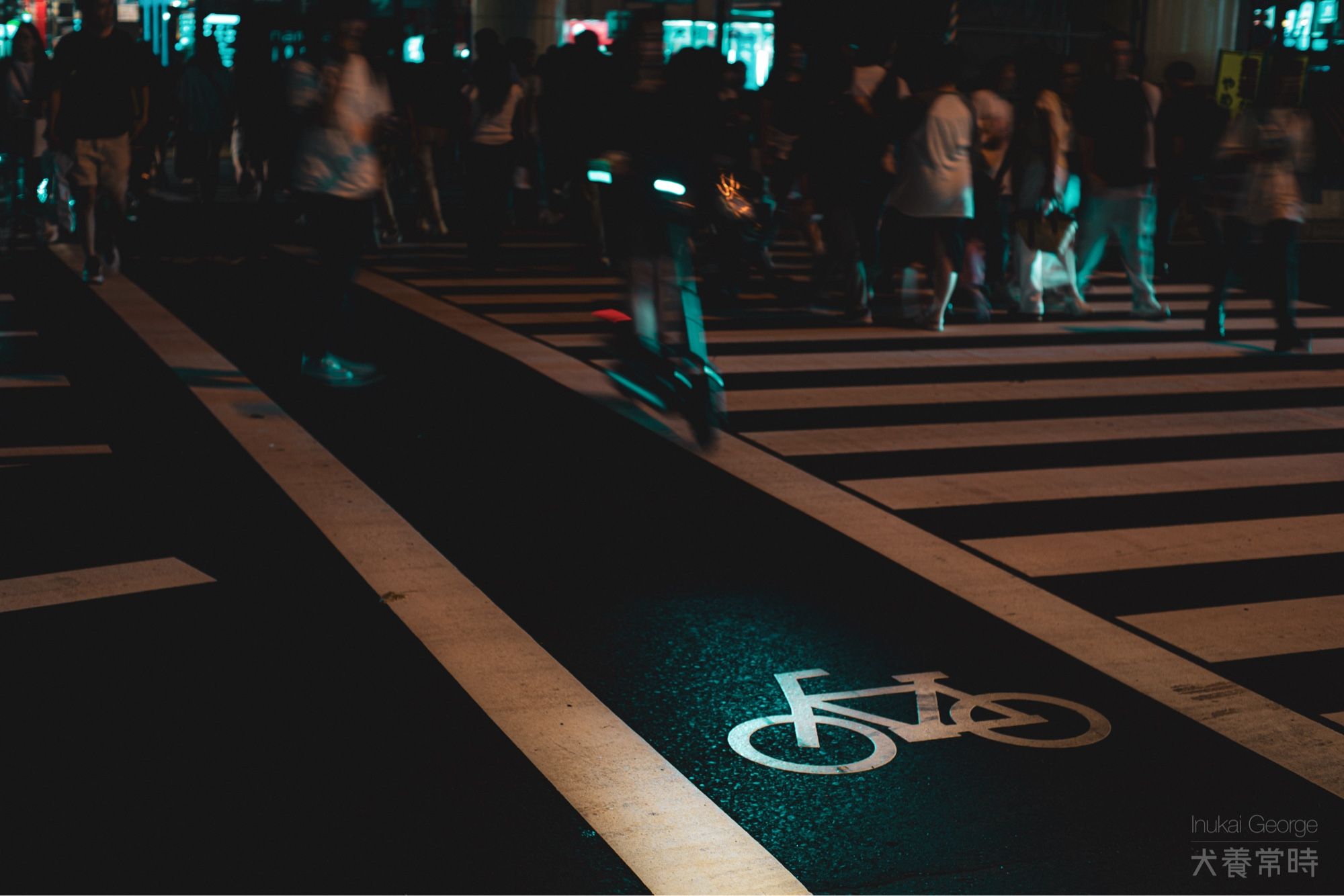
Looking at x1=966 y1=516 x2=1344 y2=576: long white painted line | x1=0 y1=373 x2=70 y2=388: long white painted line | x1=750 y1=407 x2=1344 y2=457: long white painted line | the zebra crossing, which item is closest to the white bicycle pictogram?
the zebra crossing

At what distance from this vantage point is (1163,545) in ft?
21.4

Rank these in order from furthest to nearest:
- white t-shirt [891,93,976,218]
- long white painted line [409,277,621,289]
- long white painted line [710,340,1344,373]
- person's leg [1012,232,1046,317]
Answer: long white painted line [409,277,621,289]
person's leg [1012,232,1046,317]
white t-shirt [891,93,976,218]
long white painted line [710,340,1344,373]

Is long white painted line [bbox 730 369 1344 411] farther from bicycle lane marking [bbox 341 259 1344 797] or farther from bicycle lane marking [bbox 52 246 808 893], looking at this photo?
bicycle lane marking [bbox 52 246 808 893]

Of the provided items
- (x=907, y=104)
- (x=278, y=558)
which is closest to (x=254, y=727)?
(x=278, y=558)

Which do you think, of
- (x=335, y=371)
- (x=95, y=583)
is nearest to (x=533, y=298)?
(x=335, y=371)

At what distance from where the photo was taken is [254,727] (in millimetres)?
4320

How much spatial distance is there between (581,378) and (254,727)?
5713 millimetres

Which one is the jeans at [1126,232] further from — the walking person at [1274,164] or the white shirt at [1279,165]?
the white shirt at [1279,165]

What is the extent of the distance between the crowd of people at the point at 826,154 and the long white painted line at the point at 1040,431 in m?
1.13

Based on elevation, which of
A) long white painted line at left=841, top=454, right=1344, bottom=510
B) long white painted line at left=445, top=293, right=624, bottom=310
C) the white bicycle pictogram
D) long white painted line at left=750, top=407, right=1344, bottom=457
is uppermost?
long white painted line at left=445, top=293, right=624, bottom=310

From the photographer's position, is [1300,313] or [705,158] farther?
[1300,313]

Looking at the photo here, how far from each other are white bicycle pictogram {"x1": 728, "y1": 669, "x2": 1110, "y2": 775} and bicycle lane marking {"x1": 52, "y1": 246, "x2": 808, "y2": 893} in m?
0.39

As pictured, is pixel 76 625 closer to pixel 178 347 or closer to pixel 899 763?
pixel 899 763

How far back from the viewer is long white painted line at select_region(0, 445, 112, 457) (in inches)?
297
